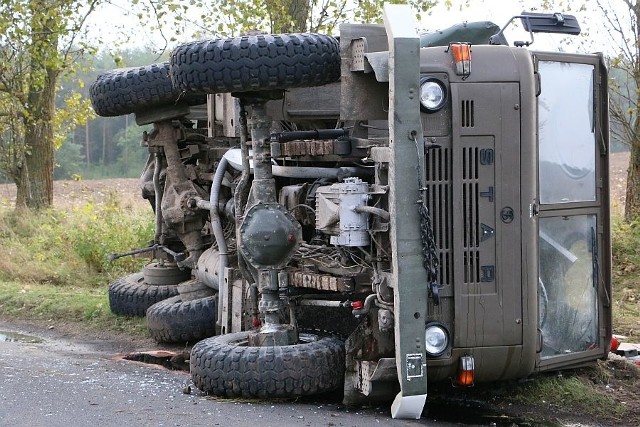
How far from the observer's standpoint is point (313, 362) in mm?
5727

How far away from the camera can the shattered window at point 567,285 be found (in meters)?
5.93

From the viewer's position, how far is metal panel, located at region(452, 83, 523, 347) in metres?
5.58

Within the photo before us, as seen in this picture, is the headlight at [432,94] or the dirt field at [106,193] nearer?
the headlight at [432,94]

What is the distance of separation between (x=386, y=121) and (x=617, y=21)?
23.5 feet

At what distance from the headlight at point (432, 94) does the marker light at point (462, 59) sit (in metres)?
0.13

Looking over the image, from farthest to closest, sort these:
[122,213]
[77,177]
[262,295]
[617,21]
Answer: [77,177]
[122,213]
[617,21]
[262,295]

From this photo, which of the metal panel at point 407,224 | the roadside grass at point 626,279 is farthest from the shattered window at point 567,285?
the roadside grass at point 626,279

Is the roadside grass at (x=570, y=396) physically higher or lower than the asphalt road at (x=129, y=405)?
lower

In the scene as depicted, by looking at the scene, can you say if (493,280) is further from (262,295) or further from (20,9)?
(20,9)

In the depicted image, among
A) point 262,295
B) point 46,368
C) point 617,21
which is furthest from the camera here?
point 617,21

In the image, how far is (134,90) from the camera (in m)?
8.15

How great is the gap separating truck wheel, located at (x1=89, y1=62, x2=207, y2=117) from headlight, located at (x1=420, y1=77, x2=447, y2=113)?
120 inches

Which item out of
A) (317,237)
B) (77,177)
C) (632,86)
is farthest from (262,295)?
(77,177)

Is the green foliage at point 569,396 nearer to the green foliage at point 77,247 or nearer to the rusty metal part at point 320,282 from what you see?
A: the rusty metal part at point 320,282
